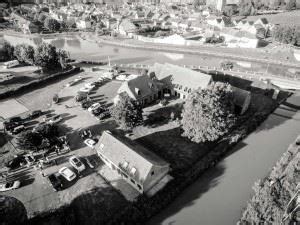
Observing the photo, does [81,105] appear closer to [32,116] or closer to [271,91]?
[32,116]

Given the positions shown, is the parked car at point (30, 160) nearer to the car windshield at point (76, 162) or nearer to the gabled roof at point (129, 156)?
the car windshield at point (76, 162)

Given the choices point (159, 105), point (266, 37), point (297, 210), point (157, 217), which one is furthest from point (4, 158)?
point (266, 37)

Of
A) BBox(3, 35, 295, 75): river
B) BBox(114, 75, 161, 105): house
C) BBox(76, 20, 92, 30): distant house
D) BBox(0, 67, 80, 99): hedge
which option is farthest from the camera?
BBox(76, 20, 92, 30): distant house

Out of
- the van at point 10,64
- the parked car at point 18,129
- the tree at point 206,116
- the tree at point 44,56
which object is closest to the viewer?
the tree at point 206,116

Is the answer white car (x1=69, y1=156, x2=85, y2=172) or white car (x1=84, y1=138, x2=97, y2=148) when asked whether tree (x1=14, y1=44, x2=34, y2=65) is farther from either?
white car (x1=69, y1=156, x2=85, y2=172)

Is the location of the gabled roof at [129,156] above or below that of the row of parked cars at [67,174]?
above

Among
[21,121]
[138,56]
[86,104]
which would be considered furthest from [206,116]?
[138,56]

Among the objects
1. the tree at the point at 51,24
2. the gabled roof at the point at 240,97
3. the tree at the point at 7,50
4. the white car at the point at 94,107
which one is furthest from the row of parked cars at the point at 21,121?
the tree at the point at 51,24

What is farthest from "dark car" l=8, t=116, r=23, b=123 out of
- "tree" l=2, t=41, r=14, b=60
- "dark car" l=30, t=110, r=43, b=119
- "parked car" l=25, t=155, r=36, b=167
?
"tree" l=2, t=41, r=14, b=60
